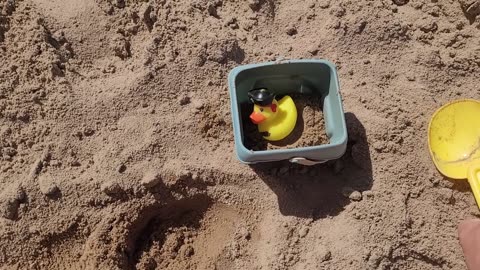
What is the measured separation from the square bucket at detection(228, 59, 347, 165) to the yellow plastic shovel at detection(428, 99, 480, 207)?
0.29 meters

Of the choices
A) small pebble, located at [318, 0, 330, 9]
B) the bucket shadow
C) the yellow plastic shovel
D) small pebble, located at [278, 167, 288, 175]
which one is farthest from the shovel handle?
small pebble, located at [318, 0, 330, 9]

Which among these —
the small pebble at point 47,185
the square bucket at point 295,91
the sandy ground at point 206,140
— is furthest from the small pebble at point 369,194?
the small pebble at point 47,185

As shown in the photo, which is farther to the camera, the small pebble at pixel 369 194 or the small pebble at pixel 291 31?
the small pebble at pixel 291 31

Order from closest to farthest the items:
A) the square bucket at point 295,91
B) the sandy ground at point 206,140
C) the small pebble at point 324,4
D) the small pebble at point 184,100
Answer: the square bucket at point 295,91 < the sandy ground at point 206,140 < the small pebble at point 184,100 < the small pebble at point 324,4

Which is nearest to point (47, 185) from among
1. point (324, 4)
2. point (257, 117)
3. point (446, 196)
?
point (257, 117)

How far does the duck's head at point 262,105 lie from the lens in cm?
148

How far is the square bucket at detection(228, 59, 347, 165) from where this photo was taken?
1410 mm

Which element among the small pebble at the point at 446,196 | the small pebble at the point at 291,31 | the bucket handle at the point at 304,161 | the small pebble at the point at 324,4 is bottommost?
the small pebble at the point at 446,196

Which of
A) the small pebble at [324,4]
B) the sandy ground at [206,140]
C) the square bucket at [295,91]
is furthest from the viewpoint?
the small pebble at [324,4]

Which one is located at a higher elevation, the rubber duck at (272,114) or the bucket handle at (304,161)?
the rubber duck at (272,114)

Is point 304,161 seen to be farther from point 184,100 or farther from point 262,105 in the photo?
point 184,100

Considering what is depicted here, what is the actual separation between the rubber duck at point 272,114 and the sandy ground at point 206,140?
11 centimetres

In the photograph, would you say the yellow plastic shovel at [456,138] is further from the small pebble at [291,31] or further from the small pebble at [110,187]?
the small pebble at [110,187]

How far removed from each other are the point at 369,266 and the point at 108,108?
84cm
